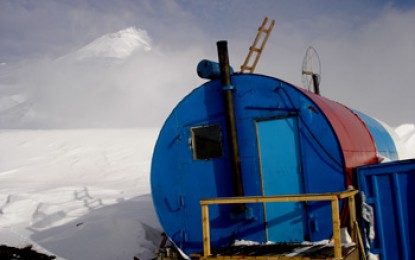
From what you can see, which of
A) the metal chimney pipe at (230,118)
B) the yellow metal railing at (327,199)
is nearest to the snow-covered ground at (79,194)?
the metal chimney pipe at (230,118)

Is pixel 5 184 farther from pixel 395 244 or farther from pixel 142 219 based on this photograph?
pixel 395 244

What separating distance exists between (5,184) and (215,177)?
20.7 m

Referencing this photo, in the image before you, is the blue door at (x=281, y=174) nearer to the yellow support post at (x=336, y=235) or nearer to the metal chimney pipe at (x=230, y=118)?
the metal chimney pipe at (x=230, y=118)

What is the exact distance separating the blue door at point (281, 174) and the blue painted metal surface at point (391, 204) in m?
1.19

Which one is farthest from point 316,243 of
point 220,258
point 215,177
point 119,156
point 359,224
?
point 119,156

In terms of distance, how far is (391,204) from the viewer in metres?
6.91

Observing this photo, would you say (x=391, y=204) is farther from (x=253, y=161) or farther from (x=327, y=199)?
(x=253, y=161)

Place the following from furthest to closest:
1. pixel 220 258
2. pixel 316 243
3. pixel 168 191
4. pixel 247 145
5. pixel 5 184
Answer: pixel 5 184 < pixel 168 191 < pixel 247 145 < pixel 316 243 < pixel 220 258

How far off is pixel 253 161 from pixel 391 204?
2.68 metres

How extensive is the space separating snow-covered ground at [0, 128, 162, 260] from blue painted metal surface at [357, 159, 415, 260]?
→ 603cm

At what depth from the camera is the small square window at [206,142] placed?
27.3 ft

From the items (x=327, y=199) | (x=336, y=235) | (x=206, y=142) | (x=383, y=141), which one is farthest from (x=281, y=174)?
(x=383, y=141)

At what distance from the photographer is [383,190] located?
6.98m

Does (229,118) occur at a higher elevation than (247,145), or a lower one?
higher
